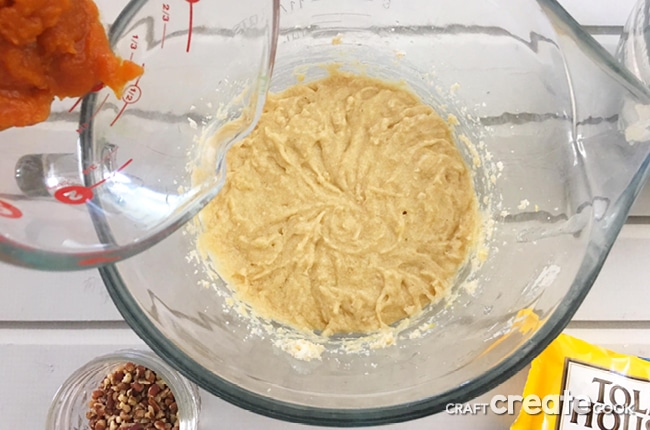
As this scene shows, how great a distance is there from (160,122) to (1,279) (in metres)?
0.55

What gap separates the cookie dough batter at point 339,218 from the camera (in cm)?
124

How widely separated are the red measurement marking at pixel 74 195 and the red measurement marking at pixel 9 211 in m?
0.08

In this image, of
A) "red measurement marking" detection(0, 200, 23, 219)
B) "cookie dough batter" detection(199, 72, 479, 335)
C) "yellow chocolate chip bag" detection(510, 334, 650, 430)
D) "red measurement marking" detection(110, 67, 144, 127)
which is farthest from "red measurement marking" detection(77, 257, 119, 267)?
"yellow chocolate chip bag" detection(510, 334, 650, 430)

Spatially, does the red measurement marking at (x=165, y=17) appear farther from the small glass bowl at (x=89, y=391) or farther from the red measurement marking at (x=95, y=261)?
the small glass bowl at (x=89, y=391)

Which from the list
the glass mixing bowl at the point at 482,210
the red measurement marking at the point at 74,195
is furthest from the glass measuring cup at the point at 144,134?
the glass mixing bowl at the point at 482,210

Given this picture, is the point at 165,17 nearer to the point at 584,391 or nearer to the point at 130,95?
the point at 130,95

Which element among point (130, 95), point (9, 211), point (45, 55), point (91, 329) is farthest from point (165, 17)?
point (91, 329)

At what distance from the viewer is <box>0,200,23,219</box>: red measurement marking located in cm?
83

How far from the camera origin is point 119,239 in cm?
87

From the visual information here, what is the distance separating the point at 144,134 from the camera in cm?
108

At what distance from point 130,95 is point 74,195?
0.22m

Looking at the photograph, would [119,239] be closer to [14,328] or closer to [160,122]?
[160,122]

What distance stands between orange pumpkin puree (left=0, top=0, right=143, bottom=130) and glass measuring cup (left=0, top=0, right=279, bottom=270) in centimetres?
8

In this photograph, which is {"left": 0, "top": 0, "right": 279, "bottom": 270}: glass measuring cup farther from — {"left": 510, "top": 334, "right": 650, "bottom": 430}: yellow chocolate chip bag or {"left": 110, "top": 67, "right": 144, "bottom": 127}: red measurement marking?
{"left": 510, "top": 334, "right": 650, "bottom": 430}: yellow chocolate chip bag
